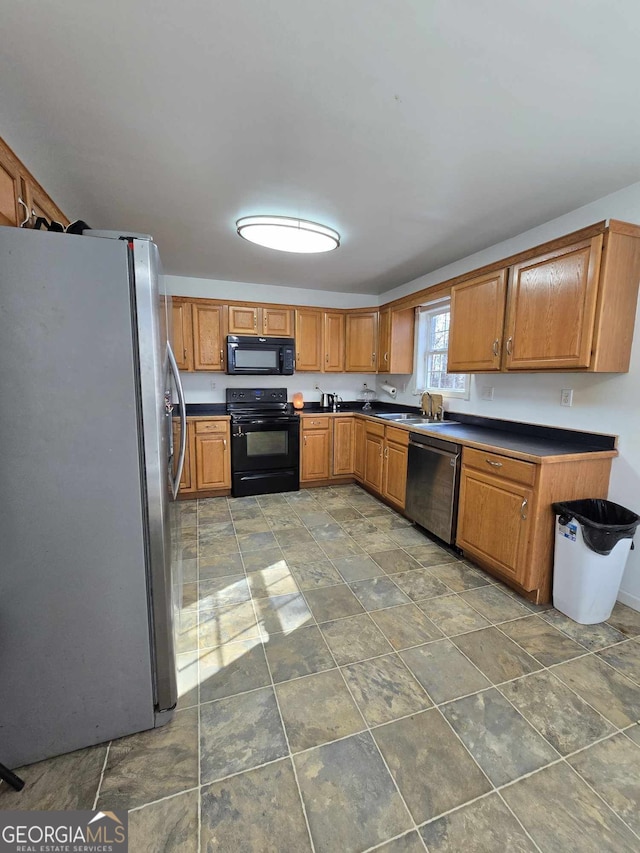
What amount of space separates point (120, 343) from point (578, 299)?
2.38 m

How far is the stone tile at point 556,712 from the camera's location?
1.41 meters

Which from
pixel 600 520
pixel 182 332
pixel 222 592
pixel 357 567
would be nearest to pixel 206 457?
pixel 182 332

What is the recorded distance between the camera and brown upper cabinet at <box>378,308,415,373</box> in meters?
4.29

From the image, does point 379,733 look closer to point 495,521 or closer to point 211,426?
point 495,521

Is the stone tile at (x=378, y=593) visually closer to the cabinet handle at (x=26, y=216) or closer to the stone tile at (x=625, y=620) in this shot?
the stone tile at (x=625, y=620)

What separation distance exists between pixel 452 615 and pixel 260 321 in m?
3.45

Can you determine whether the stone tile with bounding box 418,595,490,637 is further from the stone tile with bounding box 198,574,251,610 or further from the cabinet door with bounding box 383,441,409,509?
the cabinet door with bounding box 383,441,409,509

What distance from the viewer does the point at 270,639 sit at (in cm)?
192

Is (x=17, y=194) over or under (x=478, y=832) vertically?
over

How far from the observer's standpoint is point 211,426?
396cm

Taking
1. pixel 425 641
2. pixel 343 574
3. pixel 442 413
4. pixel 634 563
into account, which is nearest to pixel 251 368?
pixel 442 413

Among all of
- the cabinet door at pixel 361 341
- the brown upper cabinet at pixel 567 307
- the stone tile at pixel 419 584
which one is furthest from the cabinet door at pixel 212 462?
the brown upper cabinet at pixel 567 307

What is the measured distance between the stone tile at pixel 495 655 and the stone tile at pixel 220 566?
1480 mm

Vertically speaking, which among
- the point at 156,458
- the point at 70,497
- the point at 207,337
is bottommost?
the point at 70,497
